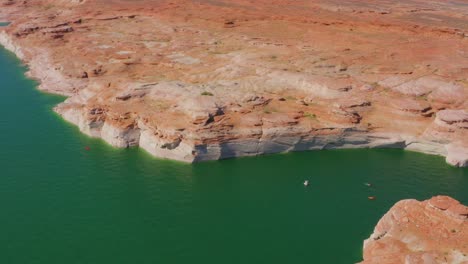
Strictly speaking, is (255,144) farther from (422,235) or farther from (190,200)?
(422,235)

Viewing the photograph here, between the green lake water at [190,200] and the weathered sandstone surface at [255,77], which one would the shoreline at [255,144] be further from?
the green lake water at [190,200]

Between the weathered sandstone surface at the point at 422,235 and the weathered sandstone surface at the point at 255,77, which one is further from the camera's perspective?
the weathered sandstone surface at the point at 255,77

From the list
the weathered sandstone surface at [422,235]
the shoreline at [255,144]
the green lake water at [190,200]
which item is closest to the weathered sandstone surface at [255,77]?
the shoreline at [255,144]

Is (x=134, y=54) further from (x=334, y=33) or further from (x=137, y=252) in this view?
(x=137, y=252)

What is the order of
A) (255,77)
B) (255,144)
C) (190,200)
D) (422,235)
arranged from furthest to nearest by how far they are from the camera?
(255,77) < (255,144) < (190,200) < (422,235)

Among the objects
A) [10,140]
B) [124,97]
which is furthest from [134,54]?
[10,140]

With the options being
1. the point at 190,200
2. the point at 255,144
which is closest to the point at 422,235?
the point at 190,200

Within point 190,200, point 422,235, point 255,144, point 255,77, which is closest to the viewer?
point 422,235
